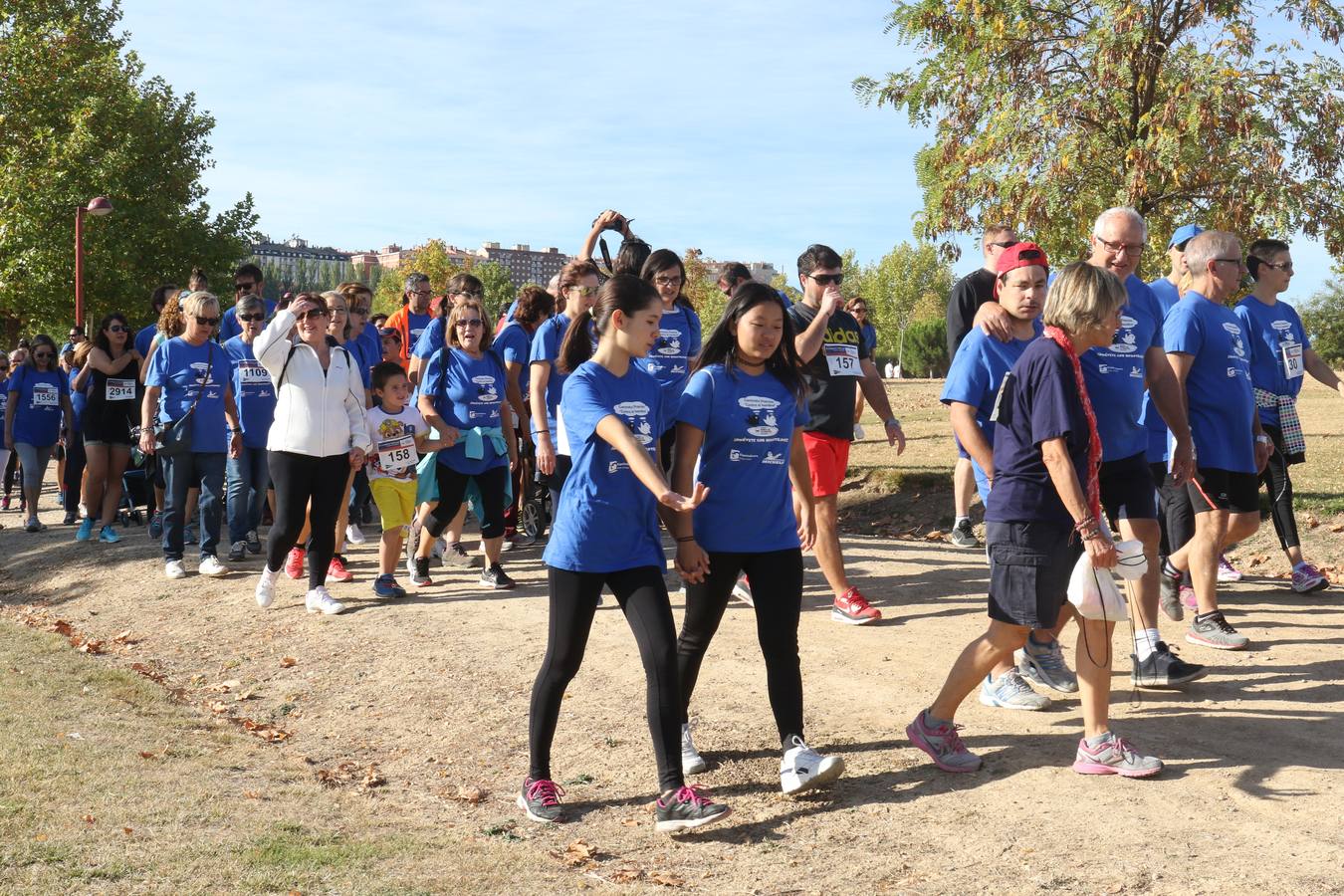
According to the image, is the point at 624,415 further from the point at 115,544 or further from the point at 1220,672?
the point at 115,544

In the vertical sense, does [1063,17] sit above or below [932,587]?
above

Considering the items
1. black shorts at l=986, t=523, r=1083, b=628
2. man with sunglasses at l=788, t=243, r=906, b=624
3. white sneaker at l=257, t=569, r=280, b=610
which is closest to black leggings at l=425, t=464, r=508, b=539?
white sneaker at l=257, t=569, r=280, b=610

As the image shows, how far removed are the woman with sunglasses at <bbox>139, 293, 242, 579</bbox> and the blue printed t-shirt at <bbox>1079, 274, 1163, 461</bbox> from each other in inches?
272

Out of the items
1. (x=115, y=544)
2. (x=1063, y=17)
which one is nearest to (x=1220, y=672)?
(x=115, y=544)

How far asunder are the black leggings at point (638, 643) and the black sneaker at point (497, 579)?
161 inches

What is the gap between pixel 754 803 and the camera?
5133 millimetres

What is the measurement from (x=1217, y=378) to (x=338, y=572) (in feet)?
20.3

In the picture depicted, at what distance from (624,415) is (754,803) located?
5.19 ft

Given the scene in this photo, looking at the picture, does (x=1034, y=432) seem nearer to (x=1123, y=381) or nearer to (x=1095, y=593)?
(x=1095, y=593)

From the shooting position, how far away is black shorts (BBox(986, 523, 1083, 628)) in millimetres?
4934


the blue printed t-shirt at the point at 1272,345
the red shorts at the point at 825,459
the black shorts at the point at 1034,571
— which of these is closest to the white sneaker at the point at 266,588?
the red shorts at the point at 825,459

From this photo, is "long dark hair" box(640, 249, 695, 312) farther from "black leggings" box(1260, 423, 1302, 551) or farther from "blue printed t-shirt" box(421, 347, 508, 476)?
"black leggings" box(1260, 423, 1302, 551)

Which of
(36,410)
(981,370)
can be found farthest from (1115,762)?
(36,410)

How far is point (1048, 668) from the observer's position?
20.5 ft
